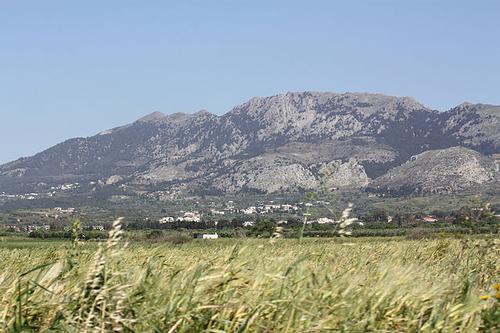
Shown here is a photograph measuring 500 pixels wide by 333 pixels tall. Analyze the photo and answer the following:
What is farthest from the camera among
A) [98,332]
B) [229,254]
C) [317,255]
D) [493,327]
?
[317,255]

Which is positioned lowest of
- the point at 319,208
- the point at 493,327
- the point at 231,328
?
the point at 493,327

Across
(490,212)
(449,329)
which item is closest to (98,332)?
(449,329)

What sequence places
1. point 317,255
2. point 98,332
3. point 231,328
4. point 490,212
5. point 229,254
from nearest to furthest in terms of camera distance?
point 98,332, point 231,328, point 229,254, point 317,255, point 490,212

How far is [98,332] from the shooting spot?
5.24 metres

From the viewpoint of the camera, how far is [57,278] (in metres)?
6.68

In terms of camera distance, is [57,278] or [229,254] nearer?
[57,278]

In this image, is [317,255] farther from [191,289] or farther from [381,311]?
[191,289]

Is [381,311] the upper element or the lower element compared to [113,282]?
lower

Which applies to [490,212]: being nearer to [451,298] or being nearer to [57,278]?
[451,298]

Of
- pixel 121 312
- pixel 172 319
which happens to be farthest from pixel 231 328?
pixel 121 312

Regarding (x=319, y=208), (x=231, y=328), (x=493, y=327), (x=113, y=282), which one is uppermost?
(x=319, y=208)

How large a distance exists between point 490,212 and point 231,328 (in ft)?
18.2

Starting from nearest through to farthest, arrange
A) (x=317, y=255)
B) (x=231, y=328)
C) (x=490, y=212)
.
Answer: (x=231, y=328) → (x=317, y=255) → (x=490, y=212)

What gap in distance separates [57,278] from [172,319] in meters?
1.67
